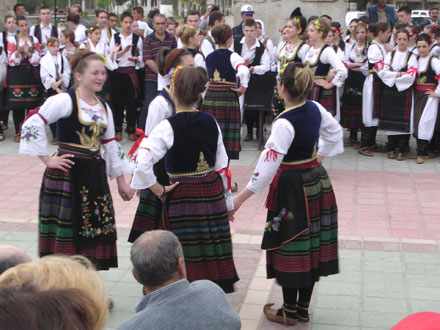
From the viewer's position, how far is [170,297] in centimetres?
265

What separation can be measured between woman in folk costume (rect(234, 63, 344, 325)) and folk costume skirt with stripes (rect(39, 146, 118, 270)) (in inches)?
37.5

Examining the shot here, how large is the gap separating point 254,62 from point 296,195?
571 centimetres

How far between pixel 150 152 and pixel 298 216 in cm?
99

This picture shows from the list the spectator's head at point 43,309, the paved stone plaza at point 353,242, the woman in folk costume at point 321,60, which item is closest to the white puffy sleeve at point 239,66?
the woman in folk costume at point 321,60

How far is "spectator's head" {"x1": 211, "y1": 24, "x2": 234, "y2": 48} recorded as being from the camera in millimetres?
7590

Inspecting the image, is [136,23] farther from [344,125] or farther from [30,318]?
[30,318]

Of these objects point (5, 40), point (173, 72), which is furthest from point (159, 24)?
point (173, 72)

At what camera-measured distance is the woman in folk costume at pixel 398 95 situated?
9.12 meters

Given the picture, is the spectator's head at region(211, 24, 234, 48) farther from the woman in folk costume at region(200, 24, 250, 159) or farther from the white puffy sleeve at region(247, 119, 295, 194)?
the white puffy sleeve at region(247, 119, 295, 194)

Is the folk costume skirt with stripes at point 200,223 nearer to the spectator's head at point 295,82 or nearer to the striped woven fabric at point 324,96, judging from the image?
the spectator's head at point 295,82

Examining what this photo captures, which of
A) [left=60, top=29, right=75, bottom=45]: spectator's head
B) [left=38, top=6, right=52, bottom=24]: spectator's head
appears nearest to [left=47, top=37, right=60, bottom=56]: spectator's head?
[left=60, top=29, right=75, bottom=45]: spectator's head

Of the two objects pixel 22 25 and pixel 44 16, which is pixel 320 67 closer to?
pixel 22 25

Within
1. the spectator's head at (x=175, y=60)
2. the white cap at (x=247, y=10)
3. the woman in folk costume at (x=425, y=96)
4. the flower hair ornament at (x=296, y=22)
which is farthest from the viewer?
the white cap at (x=247, y=10)

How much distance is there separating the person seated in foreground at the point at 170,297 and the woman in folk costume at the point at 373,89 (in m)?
7.06
